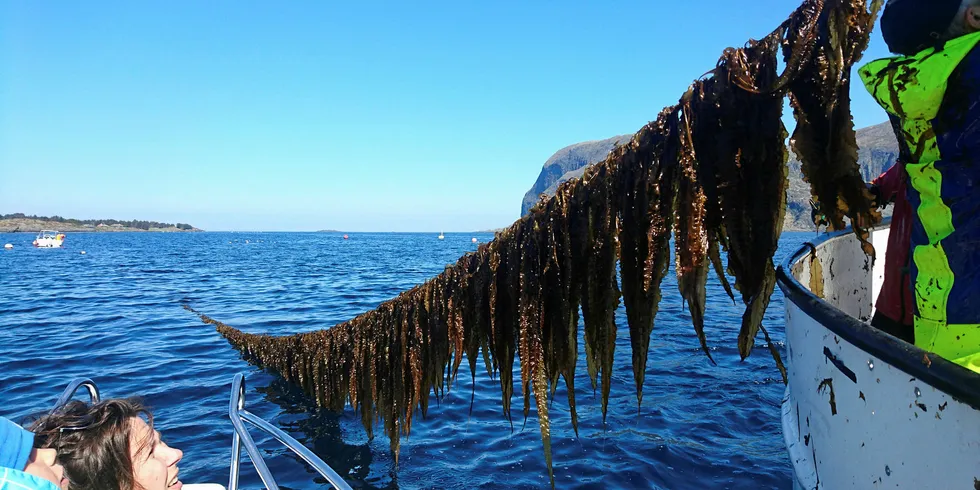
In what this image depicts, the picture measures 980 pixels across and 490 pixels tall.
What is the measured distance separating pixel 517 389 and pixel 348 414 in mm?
3058

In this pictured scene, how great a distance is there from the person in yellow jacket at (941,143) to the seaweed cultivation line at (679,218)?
246 mm

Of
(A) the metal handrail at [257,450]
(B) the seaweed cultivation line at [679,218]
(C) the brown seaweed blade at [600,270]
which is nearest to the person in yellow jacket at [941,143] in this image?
(B) the seaweed cultivation line at [679,218]

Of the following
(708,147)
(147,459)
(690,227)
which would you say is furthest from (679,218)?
(147,459)

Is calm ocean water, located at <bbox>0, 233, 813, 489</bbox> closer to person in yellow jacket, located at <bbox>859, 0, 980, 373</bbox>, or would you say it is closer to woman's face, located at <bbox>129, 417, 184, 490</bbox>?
woman's face, located at <bbox>129, 417, 184, 490</bbox>

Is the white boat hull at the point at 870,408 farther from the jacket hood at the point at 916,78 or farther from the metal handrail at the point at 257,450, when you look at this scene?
the metal handrail at the point at 257,450

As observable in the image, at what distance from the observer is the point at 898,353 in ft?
6.22

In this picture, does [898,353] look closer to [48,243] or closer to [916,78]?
[916,78]

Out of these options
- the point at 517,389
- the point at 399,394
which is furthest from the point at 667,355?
the point at 399,394

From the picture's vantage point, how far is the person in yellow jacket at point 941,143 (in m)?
1.87

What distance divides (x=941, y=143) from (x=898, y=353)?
0.84m

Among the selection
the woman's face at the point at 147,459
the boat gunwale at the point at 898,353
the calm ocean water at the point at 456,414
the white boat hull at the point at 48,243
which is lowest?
the calm ocean water at the point at 456,414

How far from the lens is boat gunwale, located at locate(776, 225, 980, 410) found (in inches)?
63.5

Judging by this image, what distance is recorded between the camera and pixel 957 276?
6.47ft

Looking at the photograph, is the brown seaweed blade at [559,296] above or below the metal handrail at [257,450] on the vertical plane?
above
